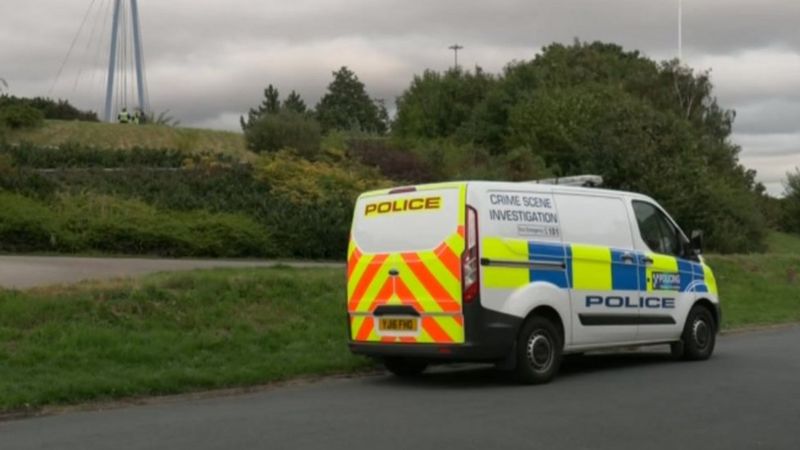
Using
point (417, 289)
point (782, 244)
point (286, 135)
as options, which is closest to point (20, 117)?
point (286, 135)

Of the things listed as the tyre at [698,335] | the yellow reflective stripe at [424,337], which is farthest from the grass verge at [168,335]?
the tyre at [698,335]

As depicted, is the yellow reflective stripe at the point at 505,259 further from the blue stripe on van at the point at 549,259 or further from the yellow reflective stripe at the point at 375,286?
the yellow reflective stripe at the point at 375,286

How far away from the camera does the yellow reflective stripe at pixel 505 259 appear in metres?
10.7

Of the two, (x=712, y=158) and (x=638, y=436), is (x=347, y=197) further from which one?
(x=712, y=158)

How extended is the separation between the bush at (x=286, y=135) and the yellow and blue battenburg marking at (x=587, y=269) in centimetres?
2224

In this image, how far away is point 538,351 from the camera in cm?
1113

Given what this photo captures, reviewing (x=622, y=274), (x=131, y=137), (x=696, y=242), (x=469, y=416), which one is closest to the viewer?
(x=469, y=416)

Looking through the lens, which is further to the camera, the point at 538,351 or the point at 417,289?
the point at 538,351

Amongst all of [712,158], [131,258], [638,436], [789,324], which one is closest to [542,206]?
[638,436]

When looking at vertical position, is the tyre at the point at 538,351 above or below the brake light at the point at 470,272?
below

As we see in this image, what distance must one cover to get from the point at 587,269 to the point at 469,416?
3.56 meters

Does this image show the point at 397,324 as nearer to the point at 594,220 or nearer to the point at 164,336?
the point at 594,220

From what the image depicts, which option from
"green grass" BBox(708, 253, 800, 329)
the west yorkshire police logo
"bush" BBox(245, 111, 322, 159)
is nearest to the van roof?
the west yorkshire police logo

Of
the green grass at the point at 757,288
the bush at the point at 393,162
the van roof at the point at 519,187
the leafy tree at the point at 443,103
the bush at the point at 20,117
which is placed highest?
the leafy tree at the point at 443,103
